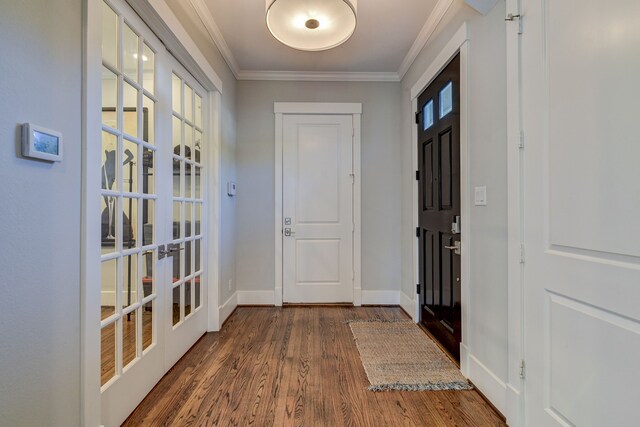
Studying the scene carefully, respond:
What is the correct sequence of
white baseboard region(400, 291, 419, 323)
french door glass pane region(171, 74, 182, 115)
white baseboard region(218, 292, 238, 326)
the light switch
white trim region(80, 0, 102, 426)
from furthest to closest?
white baseboard region(400, 291, 419, 323) → white baseboard region(218, 292, 238, 326) → french door glass pane region(171, 74, 182, 115) → the light switch → white trim region(80, 0, 102, 426)

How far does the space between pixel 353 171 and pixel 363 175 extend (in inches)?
5.2

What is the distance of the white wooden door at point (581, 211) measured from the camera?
1026 millimetres

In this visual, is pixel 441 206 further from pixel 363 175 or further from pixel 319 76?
pixel 319 76

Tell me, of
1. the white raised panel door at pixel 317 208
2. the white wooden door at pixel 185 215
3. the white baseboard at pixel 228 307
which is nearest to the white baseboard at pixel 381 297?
the white raised panel door at pixel 317 208

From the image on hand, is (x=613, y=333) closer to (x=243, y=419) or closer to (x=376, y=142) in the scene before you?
(x=243, y=419)

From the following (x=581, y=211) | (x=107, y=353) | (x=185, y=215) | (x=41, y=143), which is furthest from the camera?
(x=185, y=215)

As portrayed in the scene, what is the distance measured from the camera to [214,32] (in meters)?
2.73

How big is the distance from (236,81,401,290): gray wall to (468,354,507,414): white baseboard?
1.71 metres

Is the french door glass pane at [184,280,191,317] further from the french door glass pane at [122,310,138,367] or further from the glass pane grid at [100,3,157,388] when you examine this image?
the french door glass pane at [122,310,138,367]

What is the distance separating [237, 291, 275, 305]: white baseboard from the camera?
365cm

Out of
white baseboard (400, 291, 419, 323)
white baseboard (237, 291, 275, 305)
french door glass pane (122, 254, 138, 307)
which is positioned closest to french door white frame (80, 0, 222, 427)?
french door glass pane (122, 254, 138, 307)

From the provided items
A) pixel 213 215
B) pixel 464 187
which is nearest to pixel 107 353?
pixel 213 215

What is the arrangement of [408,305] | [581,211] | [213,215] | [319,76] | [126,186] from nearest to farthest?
[581,211]
[126,186]
[213,215]
[408,305]
[319,76]

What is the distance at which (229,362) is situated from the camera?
2.30m
